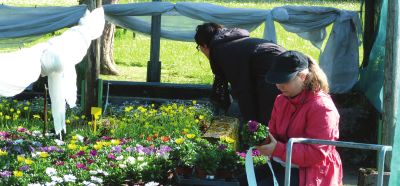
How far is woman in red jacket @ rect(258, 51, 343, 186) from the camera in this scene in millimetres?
4176

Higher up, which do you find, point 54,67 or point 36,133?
point 54,67

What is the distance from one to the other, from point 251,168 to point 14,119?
352 centimetres

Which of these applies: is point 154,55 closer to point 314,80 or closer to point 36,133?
point 36,133

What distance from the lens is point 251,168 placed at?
4.48 meters

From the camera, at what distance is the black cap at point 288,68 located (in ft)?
13.9

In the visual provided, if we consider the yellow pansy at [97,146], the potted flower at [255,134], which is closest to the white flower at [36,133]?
the yellow pansy at [97,146]

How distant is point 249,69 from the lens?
5527mm

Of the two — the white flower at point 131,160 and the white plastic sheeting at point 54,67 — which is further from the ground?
the white plastic sheeting at point 54,67

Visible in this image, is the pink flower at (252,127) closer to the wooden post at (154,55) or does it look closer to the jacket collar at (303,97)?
the jacket collar at (303,97)

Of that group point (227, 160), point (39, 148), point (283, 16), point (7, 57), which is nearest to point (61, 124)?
point (39, 148)

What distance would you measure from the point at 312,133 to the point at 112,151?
2.14 meters

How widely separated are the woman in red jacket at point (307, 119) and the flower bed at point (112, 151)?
1.08 m

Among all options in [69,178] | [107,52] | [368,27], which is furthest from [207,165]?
[107,52]

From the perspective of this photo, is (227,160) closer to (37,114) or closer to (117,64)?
(37,114)
